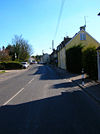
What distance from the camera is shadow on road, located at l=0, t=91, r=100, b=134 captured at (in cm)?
473

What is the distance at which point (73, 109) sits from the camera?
688 cm

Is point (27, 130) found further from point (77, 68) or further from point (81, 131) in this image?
point (77, 68)

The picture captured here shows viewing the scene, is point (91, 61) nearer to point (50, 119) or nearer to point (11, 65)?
point (50, 119)

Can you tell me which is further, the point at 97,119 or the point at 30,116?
the point at 30,116

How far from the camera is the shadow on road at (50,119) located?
4.73m

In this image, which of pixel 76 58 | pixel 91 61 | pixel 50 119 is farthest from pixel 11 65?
pixel 50 119

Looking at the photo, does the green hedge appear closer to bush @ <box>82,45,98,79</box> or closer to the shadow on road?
bush @ <box>82,45,98,79</box>

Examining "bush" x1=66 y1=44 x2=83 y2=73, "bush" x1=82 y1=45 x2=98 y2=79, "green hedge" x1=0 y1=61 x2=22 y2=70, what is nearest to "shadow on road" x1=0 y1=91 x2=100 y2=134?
"bush" x1=82 y1=45 x2=98 y2=79

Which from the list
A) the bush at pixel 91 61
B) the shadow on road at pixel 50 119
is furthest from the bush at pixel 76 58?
the shadow on road at pixel 50 119

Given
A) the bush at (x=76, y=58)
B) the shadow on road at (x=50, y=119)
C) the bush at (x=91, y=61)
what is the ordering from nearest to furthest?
the shadow on road at (x=50, y=119), the bush at (x=91, y=61), the bush at (x=76, y=58)

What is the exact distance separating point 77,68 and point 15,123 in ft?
70.4

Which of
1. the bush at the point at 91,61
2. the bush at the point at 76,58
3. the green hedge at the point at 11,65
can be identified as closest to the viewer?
the bush at the point at 91,61

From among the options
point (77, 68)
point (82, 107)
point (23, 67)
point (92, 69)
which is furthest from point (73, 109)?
point (23, 67)

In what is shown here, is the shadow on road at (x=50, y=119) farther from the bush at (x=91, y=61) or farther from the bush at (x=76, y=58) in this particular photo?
the bush at (x=76, y=58)
